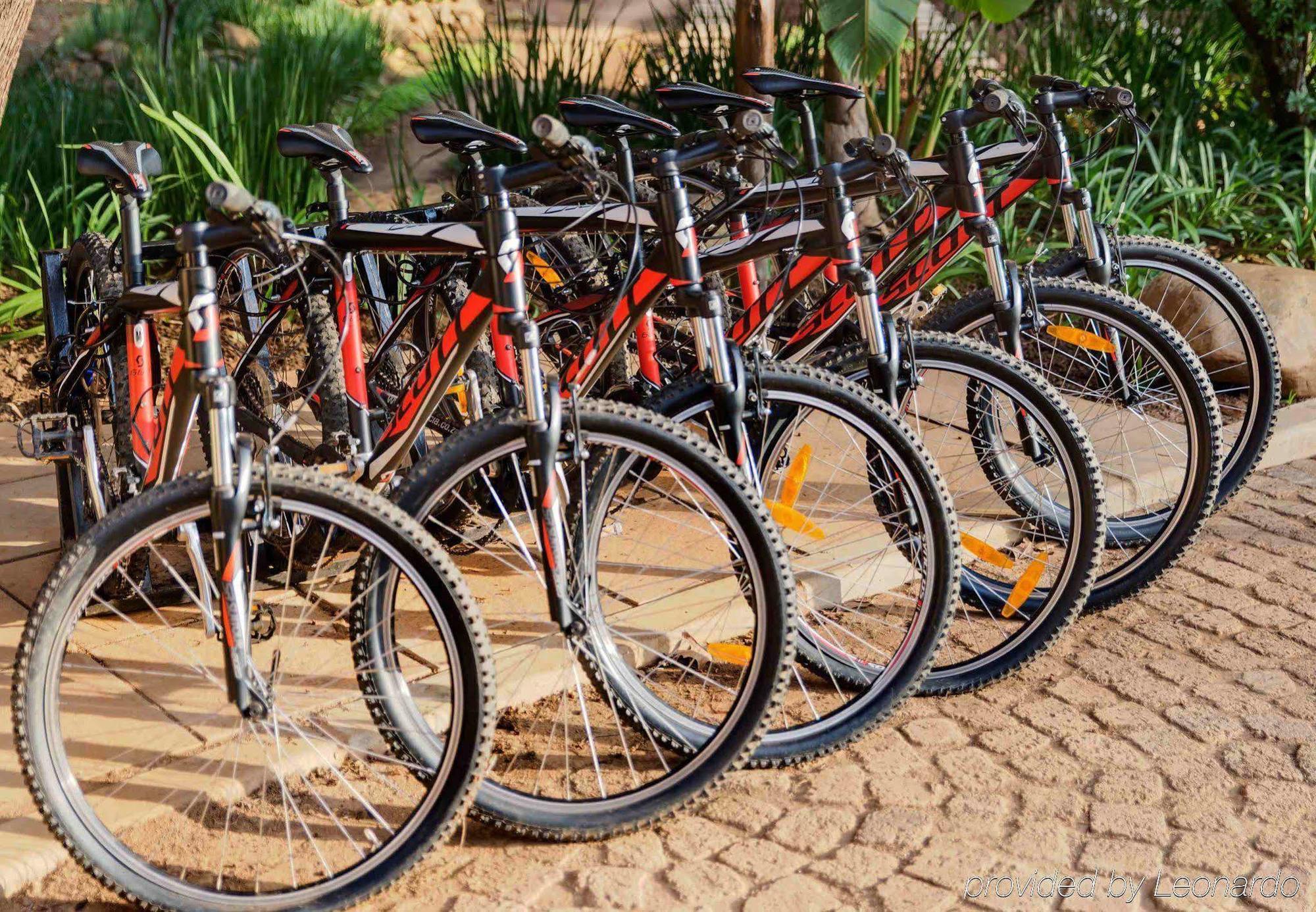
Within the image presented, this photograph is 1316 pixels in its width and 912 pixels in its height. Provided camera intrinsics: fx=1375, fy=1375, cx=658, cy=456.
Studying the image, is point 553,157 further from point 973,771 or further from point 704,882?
point 973,771

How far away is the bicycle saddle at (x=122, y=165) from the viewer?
3229 mm

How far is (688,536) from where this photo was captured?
4.13 meters

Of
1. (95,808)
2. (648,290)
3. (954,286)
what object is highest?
(648,290)

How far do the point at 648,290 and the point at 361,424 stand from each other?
32.2 inches

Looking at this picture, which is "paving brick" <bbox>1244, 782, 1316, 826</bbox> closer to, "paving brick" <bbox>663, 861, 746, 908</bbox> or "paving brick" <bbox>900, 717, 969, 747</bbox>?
"paving brick" <bbox>900, 717, 969, 747</bbox>

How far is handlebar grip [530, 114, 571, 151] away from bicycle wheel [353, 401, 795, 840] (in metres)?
0.50

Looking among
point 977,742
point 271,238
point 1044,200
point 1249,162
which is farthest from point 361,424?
point 1249,162

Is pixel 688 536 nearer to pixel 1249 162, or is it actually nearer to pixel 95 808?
pixel 95 808

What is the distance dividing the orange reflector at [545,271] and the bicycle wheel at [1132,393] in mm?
1094

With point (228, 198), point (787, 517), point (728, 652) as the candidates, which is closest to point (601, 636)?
point (728, 652)

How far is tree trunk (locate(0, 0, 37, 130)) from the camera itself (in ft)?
12.2

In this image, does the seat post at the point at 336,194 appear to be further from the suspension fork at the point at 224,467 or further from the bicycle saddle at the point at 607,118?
the suspension fork at the point at 224,467

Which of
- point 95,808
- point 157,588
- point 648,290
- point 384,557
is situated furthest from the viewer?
point 157,588

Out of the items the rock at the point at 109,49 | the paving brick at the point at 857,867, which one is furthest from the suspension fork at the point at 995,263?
the rock at the point at 109,49
